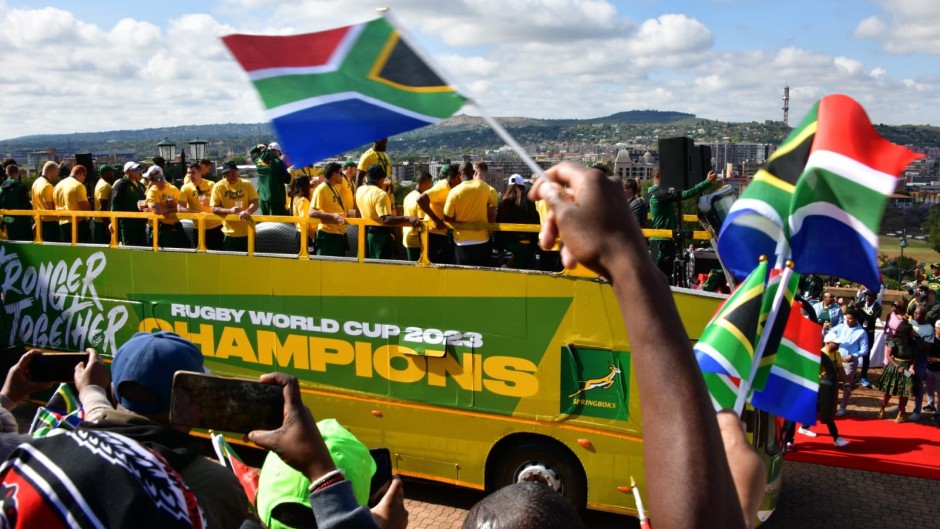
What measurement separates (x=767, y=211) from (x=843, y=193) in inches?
12.9

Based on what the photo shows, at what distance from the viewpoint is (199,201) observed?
38.0 feet

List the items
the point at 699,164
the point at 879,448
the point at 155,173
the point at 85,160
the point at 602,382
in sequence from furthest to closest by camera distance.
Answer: the point at 85,160
the point at 155,173
the point at 879,448
the point at 699,164
the point at 602,382

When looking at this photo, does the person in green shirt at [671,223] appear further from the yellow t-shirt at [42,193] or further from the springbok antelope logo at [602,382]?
the yellow t-shirt at [42,193]

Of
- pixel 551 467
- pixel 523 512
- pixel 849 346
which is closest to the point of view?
pixel 523 512

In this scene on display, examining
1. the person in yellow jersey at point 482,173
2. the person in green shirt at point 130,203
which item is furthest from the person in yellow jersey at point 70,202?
the person in yellow jersey at point 482,173

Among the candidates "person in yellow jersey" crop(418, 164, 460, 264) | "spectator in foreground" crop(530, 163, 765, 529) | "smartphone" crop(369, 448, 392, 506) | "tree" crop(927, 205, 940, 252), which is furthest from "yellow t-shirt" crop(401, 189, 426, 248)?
"tree" crop(927, 205, 940, 252)

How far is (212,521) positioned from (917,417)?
1270cm

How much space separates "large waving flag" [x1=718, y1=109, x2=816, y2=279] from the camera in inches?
146

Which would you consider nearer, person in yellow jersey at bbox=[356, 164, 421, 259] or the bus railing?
the bus railing

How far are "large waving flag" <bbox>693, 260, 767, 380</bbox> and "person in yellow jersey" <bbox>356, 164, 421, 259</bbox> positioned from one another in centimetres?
499

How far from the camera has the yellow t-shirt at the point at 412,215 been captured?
9.05 meters

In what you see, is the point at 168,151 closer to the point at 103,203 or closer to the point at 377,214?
the point at 103,203

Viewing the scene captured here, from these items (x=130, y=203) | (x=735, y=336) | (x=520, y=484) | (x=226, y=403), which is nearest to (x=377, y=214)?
(x=130, y=203)

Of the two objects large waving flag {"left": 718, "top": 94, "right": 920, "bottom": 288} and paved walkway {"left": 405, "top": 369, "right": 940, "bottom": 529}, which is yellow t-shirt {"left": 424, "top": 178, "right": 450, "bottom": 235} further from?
large waving flag {"left": 718, "top": 94, "right": 920, "bottom": 288}
